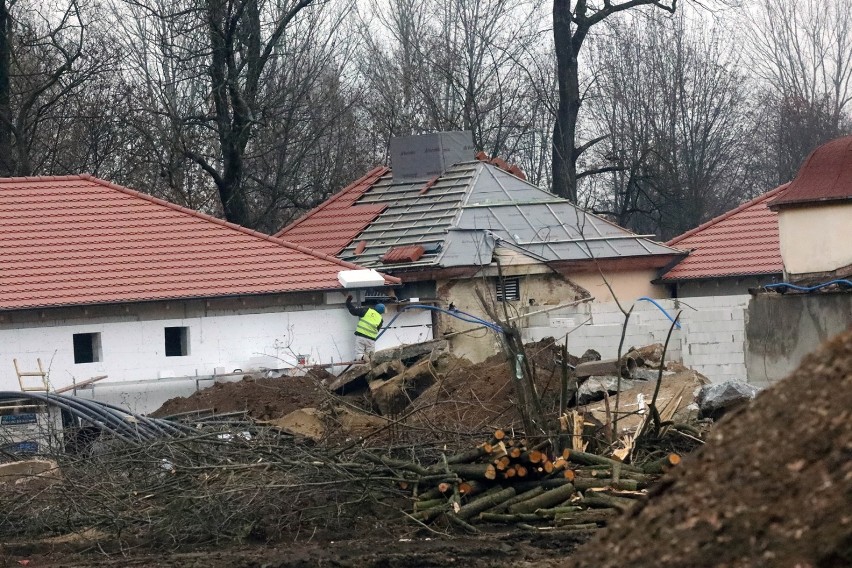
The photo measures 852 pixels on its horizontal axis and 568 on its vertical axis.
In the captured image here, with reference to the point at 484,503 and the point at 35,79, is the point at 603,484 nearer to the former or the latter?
the point at 484,503

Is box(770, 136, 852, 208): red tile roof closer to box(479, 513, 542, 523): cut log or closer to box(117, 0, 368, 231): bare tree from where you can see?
box(479, 513, 542, 523): cut log

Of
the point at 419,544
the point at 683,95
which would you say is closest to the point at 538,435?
the point at 419,544

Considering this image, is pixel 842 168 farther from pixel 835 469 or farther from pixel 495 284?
pixel 835 469

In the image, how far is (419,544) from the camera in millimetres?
10328

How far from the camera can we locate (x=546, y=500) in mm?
11070

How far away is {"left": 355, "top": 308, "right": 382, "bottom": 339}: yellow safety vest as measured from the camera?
22016 millimetres

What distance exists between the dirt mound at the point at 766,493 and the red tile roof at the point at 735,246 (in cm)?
2214

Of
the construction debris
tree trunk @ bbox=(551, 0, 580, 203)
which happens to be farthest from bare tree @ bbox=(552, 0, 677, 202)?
the construction debris

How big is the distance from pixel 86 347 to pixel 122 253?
2100mm

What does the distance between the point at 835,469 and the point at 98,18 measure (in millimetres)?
31339

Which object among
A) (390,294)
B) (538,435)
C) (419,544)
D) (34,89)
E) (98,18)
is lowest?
(419,544)

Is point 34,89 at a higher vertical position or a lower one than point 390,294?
higher

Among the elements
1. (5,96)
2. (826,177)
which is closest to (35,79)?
(5,96)

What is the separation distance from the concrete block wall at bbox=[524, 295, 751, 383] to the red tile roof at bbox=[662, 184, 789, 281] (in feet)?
14.7
